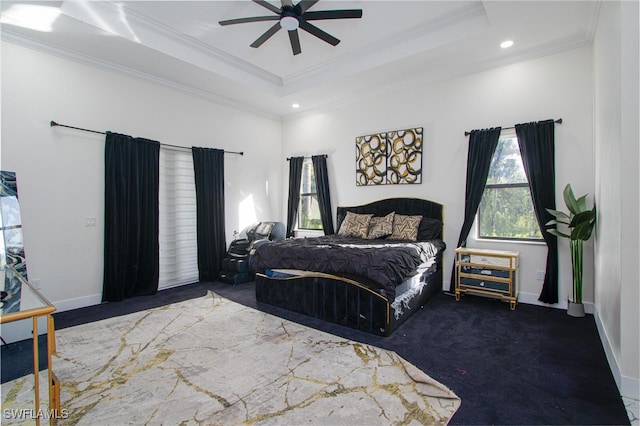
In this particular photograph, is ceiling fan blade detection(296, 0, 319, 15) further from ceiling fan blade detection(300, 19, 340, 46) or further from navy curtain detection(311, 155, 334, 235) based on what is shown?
navy curtain detection(311, 155, 334, 235)

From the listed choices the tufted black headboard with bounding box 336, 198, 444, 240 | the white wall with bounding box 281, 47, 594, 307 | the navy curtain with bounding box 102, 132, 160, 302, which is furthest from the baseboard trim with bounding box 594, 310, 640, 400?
the navy curtain with bounding box 102, 132, 160, 302

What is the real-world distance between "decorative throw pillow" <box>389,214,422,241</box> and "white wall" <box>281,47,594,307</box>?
460 mm

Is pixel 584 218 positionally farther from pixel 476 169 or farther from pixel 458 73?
pixel 458 73

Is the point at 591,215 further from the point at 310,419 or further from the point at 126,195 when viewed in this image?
the point at 126,195

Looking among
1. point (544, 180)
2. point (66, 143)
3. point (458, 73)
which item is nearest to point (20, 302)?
point (66, 143)

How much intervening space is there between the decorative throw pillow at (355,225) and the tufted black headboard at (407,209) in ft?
0.70

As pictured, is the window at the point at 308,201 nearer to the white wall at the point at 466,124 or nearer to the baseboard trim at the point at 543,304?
the white wall at the point at 466,124

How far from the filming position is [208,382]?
2.16 meters

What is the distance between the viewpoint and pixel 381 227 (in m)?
4.61

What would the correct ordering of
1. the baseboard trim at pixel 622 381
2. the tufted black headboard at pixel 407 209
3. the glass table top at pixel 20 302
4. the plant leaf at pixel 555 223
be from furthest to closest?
the tufted black headboard at pixel 407 209
the plant leaf at pixel 555 223
the baseboard trim at pixel 622 381
the glass table top at pixel 20 302

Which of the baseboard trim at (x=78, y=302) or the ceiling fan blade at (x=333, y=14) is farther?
the baseboard trim at (x=78, y=302)

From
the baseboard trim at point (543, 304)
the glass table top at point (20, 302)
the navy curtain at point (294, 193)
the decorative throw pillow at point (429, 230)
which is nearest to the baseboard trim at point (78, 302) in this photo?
the glass table top at point (20, 302)

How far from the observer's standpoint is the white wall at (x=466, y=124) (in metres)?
3.53

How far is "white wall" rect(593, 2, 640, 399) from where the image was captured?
191cm
